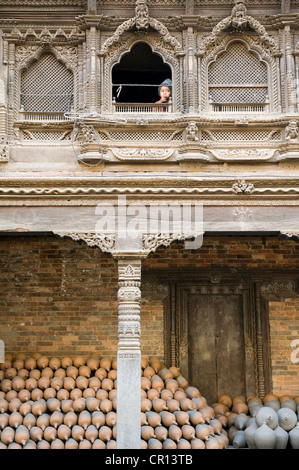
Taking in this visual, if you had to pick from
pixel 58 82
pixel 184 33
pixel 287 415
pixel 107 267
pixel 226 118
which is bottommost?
pixel 287 415

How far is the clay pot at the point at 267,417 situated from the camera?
8609 mm

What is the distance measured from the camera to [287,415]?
8.77 meters

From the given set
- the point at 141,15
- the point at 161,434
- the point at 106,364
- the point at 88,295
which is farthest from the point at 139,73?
the point at 161,434

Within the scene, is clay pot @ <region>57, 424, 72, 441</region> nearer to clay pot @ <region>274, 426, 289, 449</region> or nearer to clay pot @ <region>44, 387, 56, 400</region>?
clay pot @ <region>44, 387, 56, 400</region>

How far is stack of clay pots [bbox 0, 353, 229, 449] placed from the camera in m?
8.36

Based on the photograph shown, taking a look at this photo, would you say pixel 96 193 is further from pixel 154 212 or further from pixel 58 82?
pixel 58 82

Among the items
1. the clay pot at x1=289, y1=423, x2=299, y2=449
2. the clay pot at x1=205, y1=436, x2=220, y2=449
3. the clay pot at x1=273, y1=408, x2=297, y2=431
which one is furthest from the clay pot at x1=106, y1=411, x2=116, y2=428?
the clay pot at x1=289, y1=423, x2=299, y2=449

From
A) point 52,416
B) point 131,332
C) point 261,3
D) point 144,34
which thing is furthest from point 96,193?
point 261,3

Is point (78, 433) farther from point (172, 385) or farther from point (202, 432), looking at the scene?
point (202, 432)

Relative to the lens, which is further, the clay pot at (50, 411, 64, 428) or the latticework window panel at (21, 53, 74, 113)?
the latticework window panel at (21, 53, 74, 113)

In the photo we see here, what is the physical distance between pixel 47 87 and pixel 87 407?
474cm

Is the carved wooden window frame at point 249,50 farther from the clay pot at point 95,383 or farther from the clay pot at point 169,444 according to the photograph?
the clay pot at point 169,444

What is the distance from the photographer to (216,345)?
10.2m

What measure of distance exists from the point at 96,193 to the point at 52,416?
126 inches
